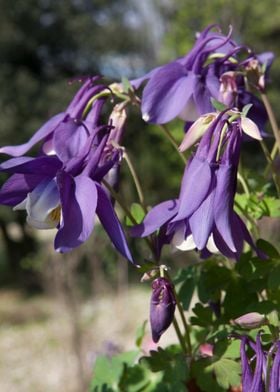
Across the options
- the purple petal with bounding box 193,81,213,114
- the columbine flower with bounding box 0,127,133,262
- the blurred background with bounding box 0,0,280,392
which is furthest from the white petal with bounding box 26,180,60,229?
the blurred background with bounding box 0,0,280,392

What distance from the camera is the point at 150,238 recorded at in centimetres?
69

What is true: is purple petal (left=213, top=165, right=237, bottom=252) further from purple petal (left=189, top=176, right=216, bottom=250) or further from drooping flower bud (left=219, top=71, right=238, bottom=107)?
drooping flower bud (left=219, top=71, right=238, bottom=107)

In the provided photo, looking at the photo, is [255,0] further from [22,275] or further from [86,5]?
[22,275]

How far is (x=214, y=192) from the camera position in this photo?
1.90 ft

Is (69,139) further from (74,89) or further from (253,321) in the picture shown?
(74,89)

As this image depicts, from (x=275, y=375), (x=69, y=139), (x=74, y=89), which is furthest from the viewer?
(x=74, y=89)

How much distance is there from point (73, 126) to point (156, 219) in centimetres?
17

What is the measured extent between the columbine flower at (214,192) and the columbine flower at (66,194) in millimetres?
52

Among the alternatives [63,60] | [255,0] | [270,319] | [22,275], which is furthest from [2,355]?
[255,0]

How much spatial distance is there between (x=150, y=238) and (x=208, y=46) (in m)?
0.28

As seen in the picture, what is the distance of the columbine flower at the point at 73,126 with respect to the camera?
2.24ft

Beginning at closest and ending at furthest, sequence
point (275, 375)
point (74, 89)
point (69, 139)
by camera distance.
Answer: point (275, 375)
point (69, 139)
point (74, 89)

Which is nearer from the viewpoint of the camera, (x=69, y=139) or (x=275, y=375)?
(x=275, y=375)

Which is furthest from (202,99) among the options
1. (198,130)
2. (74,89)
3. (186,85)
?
(74,89)
